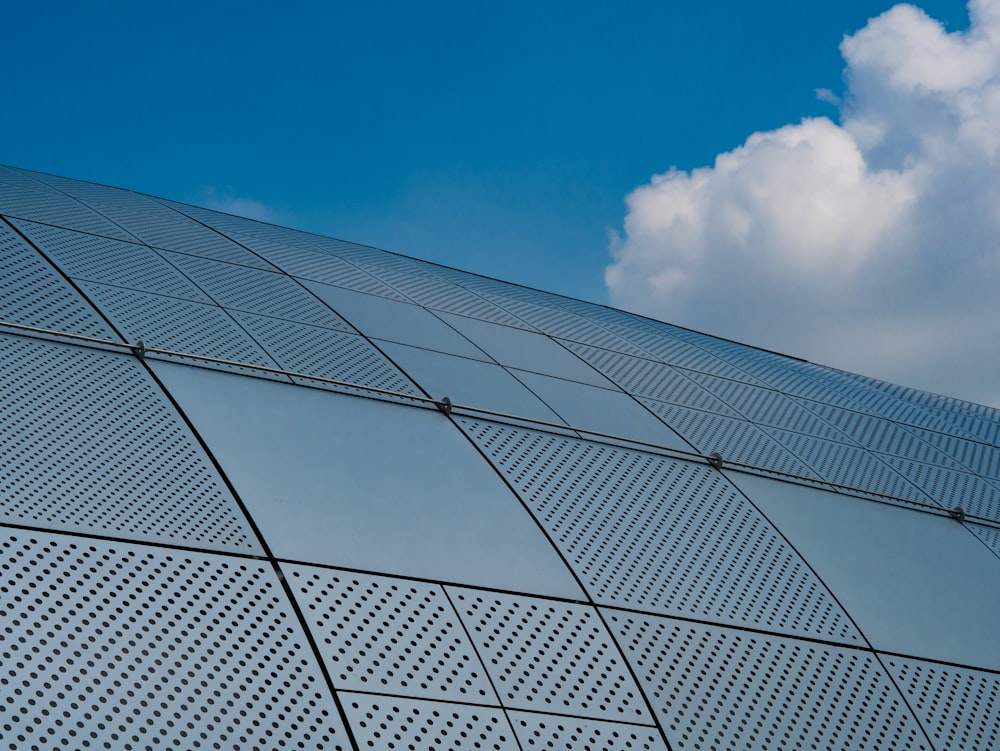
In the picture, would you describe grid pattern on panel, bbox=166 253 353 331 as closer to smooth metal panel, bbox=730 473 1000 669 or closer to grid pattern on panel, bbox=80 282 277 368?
grid pattern on panel, bbox=80 282 277 368

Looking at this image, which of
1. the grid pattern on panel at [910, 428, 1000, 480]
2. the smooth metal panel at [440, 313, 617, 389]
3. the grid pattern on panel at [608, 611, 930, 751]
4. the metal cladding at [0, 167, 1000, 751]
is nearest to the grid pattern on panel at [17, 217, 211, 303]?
the metal cladding at [0, 167, 1000, 751]

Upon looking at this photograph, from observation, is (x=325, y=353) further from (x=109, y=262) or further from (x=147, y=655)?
(x=147, y=655)

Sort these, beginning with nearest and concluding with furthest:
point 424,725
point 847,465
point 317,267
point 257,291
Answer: point 424,725 → point 257,291 → point 847,465 → point 317,267

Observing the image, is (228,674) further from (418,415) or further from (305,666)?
(418,415)

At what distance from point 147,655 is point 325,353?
6.90 metres

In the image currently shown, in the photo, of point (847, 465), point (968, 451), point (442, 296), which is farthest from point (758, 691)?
point (968, 451)

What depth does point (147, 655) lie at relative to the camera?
23.7ft

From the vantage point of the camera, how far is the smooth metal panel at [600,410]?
1459 centimetres

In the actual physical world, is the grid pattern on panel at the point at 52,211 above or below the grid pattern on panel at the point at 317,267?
below

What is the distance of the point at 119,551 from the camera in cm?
802

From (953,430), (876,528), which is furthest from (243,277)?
(953,430)

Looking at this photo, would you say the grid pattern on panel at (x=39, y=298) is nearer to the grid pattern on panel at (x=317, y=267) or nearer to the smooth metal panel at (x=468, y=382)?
the smooth metal panel at (x=468, y=382)

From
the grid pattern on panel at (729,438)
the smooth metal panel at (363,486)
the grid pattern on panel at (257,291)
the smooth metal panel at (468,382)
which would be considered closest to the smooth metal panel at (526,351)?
the smooth metal panel at (468,382)

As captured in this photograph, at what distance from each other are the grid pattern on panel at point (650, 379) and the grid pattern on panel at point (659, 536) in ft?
12.3
